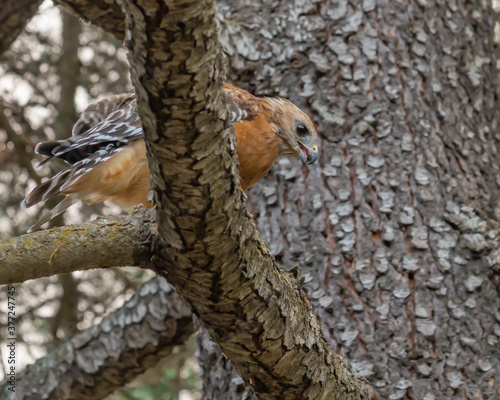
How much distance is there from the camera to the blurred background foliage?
5113mm

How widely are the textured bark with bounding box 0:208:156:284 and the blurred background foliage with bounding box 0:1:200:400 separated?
293 centimetres

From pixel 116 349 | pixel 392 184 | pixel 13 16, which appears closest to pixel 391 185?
pixel 392 184

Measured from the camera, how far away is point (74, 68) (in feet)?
17.7

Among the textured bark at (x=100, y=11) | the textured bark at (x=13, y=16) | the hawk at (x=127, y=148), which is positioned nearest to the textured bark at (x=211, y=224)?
the hawk at (x=127, y=148)

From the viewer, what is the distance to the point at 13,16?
161 inches

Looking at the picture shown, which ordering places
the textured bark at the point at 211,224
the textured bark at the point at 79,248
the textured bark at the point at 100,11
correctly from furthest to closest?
the textured bark at the point at 100,11 < the textured bark at the point at 79,248 < the textured bark at the point at 211,224

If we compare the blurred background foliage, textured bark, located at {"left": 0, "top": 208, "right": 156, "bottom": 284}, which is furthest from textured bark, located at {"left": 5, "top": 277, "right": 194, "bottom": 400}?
textured bark, located at {"left": 0, "top": 208, "right": 156, "bottom": 284}

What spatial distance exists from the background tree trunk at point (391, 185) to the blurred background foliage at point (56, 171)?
1.93 meters

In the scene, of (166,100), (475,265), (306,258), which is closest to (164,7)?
(166,100)

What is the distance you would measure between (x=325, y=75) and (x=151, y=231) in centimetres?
196

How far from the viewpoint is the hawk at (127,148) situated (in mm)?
2936

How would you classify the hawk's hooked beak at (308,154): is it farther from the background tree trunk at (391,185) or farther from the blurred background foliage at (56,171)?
the blurred background foliage at (56,171)

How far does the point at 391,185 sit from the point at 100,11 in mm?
1959

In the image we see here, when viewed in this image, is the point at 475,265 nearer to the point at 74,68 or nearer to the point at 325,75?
the point at 325,75
